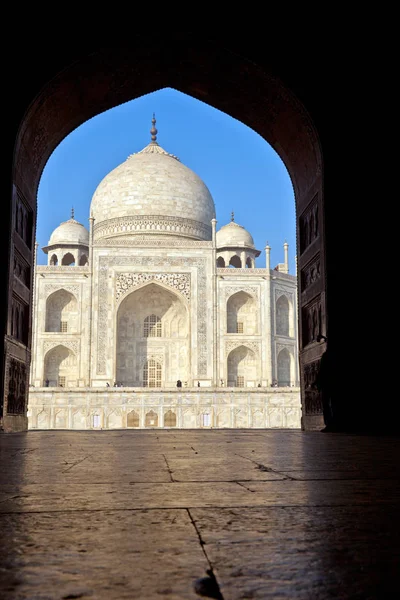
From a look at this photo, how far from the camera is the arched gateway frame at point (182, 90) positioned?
686 centimetres

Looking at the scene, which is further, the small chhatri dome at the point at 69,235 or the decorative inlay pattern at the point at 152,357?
the small chhatri dome at the point at 69,235

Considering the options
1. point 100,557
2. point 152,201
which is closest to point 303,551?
point 100,557

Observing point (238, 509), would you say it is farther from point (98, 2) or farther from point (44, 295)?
point (44, 295)

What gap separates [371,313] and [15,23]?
4412mm

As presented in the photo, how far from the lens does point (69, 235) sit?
1211 inches

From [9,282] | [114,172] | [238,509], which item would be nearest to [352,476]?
[238,509]

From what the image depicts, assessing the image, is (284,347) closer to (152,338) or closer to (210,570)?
(152,338)

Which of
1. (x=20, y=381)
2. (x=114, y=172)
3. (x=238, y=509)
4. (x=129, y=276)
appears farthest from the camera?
(x=114, y=172)

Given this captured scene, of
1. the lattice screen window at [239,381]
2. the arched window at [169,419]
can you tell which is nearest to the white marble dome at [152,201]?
the lattice screen window at [239,381]

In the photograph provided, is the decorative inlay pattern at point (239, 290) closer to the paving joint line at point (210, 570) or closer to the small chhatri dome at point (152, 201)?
the small chhatri dome at point (152, 201)

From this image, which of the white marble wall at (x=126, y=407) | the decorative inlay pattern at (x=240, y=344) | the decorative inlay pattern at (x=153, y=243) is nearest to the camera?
the white marble wall at (x=126, y=407)

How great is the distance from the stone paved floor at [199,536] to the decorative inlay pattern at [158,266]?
22.9 meters

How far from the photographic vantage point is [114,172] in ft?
102

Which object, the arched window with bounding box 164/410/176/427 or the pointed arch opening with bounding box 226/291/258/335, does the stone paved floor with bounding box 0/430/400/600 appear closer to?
the arched window with bounding box 164/410/176/427
